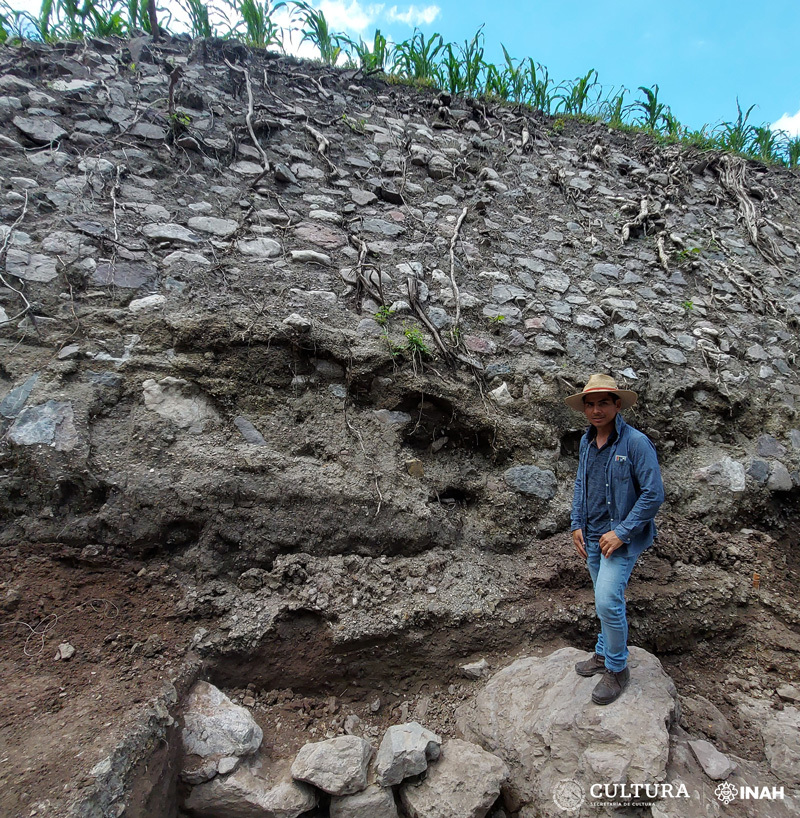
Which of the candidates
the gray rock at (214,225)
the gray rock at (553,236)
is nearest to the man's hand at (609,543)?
the gray rock at (214,225)

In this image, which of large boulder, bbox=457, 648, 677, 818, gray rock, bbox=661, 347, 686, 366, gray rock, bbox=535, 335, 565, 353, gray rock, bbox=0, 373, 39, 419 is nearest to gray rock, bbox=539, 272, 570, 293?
gray rock, bbox=535, 335, 565, 353

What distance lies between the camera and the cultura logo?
70.8 inches

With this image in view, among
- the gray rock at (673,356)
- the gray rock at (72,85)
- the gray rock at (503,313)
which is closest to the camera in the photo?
the gray rock at (503,313)

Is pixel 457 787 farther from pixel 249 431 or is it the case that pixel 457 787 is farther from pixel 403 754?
pixel 249 431

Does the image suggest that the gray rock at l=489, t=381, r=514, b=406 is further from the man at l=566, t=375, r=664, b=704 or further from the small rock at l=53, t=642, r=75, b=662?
the small rock at l=53, t=642, r=75, b=662

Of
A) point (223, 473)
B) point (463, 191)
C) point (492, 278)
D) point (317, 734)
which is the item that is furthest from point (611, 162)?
point (317, 734)

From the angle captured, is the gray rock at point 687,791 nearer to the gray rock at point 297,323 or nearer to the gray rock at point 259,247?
the gray rock at point 297,323

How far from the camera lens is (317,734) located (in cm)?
214

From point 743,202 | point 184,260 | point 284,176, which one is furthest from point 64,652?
point 743,202

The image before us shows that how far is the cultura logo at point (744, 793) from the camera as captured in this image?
1.80 meters

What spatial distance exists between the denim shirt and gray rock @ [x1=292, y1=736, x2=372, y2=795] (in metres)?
1.29

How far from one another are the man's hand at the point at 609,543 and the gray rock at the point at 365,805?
121 centimetres

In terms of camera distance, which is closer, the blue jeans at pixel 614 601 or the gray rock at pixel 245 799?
the gray rock at pixel 245 799

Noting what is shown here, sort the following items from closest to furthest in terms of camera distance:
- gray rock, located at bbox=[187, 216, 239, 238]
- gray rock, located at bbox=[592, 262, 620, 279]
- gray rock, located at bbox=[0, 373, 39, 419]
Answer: gray rock, located at bbox=[0, 373, 39, 419] < gray rock, located at bbox=[187, 216, 239, 238] < gray rock, located at bbox=[592, 262, 620, 279]
